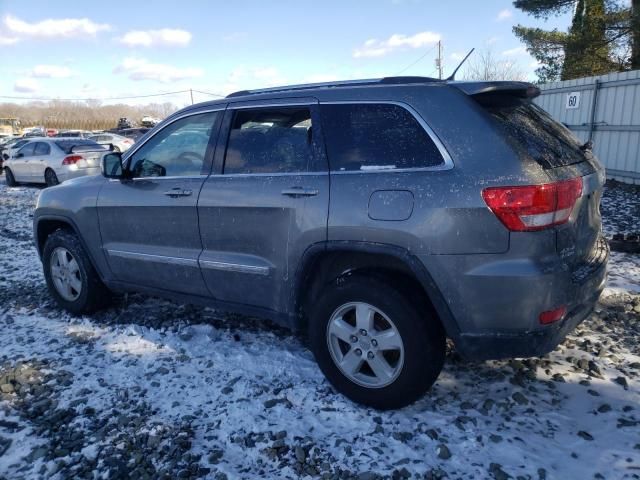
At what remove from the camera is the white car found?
14.0 metres

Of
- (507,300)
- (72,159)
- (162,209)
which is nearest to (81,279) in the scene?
(162,209)

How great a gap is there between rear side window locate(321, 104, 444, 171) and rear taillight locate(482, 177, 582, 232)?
1.19 ft

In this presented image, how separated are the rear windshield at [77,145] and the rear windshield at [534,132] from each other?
44.3 ft

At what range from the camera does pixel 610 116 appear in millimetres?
11328

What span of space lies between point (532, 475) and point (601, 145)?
1141cm

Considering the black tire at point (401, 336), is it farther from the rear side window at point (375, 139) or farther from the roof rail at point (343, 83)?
the roof rail at point (343, 83)

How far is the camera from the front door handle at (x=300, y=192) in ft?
9.78

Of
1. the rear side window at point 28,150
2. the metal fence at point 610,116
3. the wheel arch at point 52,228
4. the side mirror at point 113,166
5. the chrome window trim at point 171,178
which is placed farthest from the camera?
the rear side window at point 28,150

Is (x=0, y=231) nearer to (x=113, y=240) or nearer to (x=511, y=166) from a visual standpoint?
(x=113, y=240)

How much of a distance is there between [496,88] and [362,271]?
1.28 meters

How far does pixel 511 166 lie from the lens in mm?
2475

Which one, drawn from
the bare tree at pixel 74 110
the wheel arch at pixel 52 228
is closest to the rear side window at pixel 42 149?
the wheel arch at pixel 52 228

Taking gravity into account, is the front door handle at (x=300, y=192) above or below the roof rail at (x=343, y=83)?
below

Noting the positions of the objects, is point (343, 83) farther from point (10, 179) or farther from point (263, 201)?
point (10, 179)
